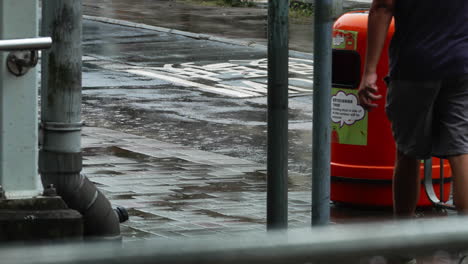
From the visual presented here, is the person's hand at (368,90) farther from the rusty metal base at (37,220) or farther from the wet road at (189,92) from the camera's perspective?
the wet road at (189,92)

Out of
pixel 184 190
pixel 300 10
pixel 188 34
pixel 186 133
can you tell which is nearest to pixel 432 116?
pixel 184 190

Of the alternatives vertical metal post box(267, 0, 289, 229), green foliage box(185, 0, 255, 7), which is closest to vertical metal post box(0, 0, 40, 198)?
vertical metal post box(267, 0, 289, 229)

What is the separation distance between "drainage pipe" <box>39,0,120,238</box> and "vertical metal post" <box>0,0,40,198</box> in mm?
188

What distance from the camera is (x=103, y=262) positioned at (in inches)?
48.5

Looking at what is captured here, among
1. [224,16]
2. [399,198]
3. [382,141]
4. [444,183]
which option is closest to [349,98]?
[382,141]

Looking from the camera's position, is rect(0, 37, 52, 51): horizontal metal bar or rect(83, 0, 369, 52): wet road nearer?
rect(0, 37, 52, 51): horizontal metal bar

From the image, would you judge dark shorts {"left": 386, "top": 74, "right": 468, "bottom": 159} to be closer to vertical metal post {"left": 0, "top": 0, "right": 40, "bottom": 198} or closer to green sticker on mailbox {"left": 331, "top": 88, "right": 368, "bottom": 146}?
vertical metal post {"left": 0, "top": 0, "right": 40, "bottom": 198}

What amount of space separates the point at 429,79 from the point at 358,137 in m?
2.07

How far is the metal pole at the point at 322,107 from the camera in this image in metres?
5.10

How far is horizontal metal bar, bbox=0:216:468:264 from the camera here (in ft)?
4.03

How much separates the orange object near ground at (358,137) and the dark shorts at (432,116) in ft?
5.94

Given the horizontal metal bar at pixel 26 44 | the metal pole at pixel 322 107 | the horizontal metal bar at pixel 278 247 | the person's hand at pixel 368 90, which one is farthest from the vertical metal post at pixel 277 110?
the horizontal metal bar at pixel 278 247

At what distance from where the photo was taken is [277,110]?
495cm

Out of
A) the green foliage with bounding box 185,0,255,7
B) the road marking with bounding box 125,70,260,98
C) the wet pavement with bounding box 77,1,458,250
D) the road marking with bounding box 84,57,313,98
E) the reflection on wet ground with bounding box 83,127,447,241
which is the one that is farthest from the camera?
the green foliage with bounding box 185,0,255,7
